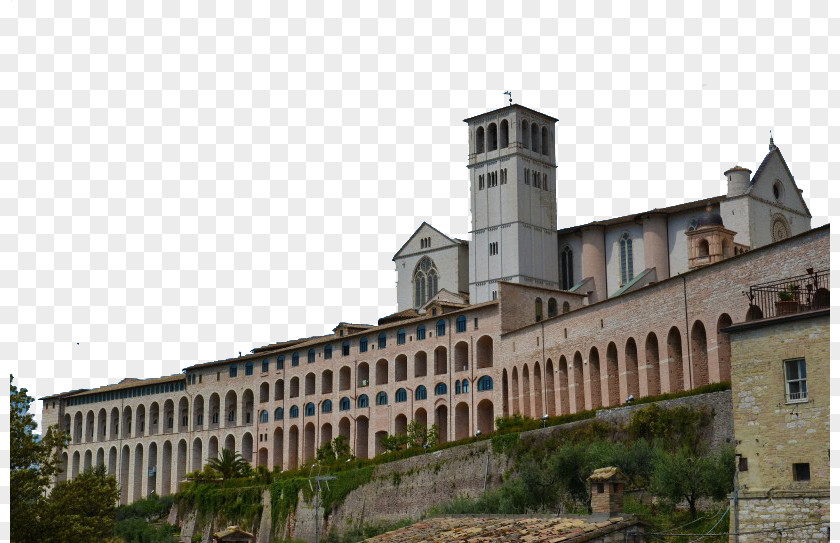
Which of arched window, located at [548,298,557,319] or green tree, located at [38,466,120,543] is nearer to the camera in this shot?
green tree, located at [38,466,120,543]

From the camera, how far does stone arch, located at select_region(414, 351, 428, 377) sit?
7931cm

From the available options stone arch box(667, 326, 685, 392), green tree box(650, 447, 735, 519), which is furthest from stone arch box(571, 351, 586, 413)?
green tree box(650, 447, 735, 519)

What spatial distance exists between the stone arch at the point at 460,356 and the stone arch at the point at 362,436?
383 inches

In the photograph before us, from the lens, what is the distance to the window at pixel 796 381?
2584 cm

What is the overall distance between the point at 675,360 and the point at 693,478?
65.9ft

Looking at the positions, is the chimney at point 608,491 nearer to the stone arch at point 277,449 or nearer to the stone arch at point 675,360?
the stone arch at point 675,360

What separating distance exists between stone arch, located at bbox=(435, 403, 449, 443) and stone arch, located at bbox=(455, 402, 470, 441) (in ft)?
3.75

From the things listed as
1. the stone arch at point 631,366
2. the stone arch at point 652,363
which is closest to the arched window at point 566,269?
the stone arch at point 631,366

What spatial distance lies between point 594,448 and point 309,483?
26989 millimetres

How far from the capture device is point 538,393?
68.2m

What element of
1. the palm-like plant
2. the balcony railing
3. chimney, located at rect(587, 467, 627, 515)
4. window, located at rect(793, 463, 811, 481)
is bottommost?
chimney, located at rect(587, 467, 627, 515)

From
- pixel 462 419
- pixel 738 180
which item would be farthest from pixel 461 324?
pixel 738 180

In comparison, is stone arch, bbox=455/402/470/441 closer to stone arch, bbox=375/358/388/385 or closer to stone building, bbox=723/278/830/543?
stone arch, bbox=375/358/388/385

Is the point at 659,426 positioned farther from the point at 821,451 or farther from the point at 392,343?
the point at 392,343
